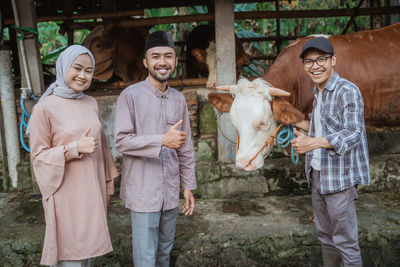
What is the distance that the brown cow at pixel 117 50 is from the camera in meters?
4.56

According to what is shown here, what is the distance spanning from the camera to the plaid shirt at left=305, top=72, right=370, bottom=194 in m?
2.01

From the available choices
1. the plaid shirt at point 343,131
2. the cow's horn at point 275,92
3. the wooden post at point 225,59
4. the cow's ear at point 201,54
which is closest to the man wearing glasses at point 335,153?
the plaid shirt at point 343,131

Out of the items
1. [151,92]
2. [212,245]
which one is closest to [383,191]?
[212,245]

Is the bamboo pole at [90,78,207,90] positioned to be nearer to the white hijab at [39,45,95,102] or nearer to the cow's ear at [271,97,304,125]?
the cow's ear at [271,97,304,125]

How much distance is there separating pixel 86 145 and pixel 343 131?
142 cm

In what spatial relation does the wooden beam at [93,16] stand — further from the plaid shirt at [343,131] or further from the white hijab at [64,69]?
the plaid shirt at [343,131]

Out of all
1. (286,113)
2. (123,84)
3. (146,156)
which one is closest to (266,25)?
(123,84)

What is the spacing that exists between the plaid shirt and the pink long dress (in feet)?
4.54

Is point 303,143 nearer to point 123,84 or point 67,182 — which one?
point 67,182

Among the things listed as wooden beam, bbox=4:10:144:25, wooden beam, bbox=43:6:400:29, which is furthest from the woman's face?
wooden beam, bbox=4:10:144:25

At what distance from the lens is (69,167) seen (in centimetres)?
194

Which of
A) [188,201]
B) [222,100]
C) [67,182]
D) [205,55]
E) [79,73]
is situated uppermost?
[205,55]

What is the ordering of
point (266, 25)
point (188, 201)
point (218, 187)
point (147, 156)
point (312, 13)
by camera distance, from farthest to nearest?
point (266, 25) < point (312, 13) < point (218, 187) < point (188, 201) < point (147, 156)

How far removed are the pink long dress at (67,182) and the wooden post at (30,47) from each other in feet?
6.98
